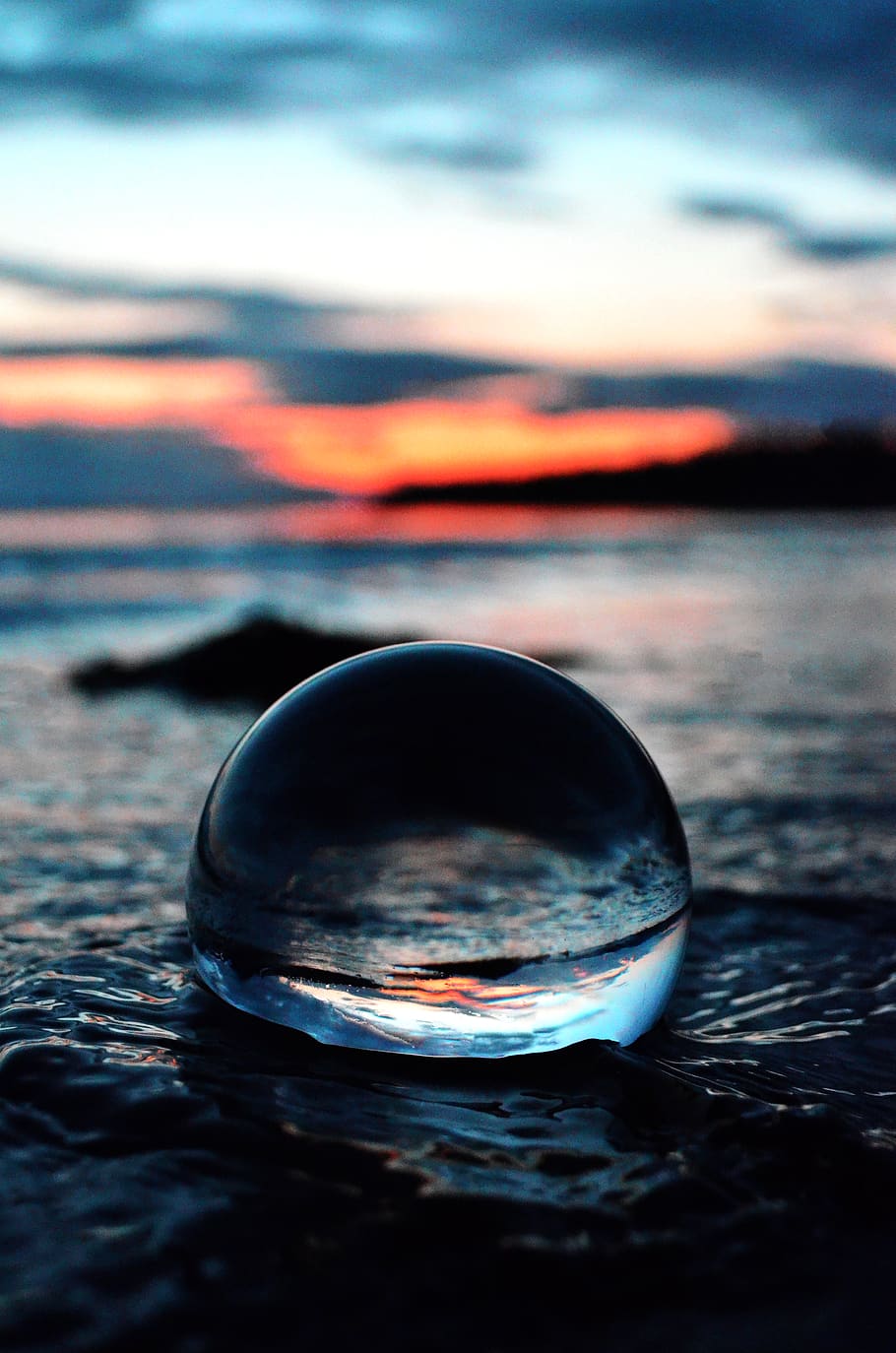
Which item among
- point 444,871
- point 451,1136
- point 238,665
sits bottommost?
point 238,665

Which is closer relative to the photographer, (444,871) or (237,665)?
(444,871)

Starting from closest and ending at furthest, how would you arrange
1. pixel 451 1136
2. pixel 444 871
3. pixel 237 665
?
pixel 451 1136 → pixel 444 871 → pixel 237 665

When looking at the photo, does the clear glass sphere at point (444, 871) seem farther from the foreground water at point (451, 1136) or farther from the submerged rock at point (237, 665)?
the submerged rock at point (237, 665)

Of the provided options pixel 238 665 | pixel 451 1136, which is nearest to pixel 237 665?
pixel 238 665

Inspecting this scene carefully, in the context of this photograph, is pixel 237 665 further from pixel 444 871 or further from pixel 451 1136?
pixel 451 1136

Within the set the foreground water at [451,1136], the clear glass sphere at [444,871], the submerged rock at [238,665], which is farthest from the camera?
the submerged rock at [238,665]

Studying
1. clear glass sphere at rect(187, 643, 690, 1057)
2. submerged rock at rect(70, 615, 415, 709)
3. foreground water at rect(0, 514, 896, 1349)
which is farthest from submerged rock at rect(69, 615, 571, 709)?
clear glass sphere at rect(187, 643, 690, 1057)

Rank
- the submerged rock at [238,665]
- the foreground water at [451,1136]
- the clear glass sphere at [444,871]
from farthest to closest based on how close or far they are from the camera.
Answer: the submerged rock at [238,665]
the clear glass sphere at [444,871]
the foreground water at [451,1136]

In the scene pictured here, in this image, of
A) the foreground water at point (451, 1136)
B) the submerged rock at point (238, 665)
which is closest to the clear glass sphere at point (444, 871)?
the foreground water at point (451, 1136)

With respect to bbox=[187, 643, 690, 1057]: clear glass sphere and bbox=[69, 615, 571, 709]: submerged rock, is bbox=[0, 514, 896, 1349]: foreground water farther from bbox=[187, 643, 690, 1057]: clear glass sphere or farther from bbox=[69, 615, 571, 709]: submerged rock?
bbox=[69, 615, 571, 709]: submerged rock
